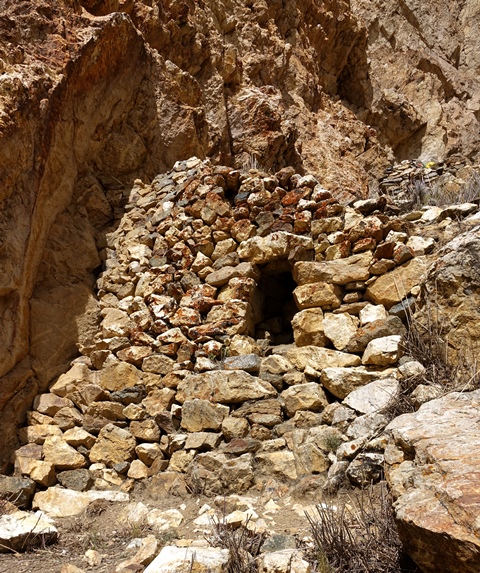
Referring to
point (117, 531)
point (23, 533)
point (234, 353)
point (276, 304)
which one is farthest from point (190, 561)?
point (276, 304)

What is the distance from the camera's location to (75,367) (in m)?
4.16

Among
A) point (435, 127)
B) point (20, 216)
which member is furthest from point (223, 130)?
point (435, 127)

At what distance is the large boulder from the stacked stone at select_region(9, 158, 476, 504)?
1.91 ft

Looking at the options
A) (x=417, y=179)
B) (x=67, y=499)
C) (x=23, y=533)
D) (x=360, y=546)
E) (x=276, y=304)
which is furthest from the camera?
(x=417, y=179)

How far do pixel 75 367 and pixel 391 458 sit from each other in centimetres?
287

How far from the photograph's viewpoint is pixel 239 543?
2.19m

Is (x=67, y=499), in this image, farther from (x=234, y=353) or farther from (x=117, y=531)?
(x=234, y=353)

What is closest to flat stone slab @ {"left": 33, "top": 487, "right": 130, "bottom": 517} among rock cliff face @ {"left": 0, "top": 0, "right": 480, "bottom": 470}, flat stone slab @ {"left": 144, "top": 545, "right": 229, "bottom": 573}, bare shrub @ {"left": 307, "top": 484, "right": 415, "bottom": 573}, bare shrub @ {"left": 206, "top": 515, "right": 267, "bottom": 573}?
rock cliff face @ {"left": 0, "top": 0, "right": 480, "bottom": 470}

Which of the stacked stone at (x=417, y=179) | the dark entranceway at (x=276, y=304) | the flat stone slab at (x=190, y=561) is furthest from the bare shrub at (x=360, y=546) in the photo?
the stacked stone at (x=417, y=179)

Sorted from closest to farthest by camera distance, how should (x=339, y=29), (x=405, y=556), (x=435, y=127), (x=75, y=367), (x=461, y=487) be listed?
(x=461, y=487), (x=405, y=556), (x=75, y=367), (x=339, y=29), (x=435, y=127)

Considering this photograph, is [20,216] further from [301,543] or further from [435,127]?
[435,127]

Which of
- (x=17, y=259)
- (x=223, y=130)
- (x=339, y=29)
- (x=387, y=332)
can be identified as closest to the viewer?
(x=387, y=332)

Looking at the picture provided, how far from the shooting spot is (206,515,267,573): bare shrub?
82.7 inches

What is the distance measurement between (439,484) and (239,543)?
94 centimetres
